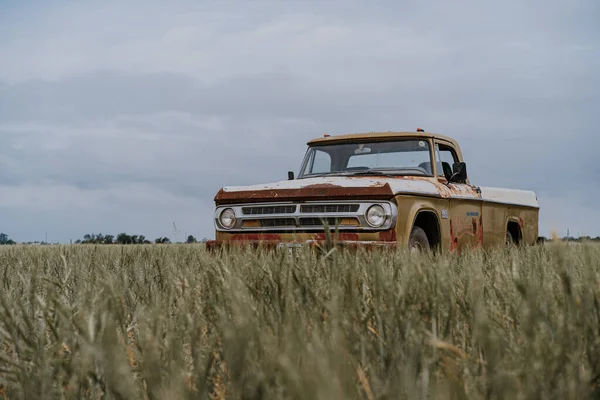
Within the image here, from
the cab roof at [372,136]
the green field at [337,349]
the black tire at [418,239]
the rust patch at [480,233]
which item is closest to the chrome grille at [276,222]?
the black tire at [418,239]

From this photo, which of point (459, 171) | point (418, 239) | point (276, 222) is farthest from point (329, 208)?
point (459, 171)

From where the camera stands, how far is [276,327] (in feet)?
7.55

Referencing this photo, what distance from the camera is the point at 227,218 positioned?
7.45 metres

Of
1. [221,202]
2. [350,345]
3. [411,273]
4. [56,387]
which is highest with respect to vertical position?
[221,202]

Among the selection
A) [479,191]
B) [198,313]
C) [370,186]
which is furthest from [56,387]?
[479,191]

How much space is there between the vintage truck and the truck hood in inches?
0.4

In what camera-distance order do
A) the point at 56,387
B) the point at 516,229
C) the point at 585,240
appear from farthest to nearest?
1. the point at 516,229
2. the point at 585,240
3. the point at 56,387

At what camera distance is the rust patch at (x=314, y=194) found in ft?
21.5

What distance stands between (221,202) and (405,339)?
5.57m

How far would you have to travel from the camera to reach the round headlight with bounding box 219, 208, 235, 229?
7.41 meters

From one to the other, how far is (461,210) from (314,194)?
2.46 metres

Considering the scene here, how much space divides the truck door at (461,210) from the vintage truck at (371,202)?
13 mm

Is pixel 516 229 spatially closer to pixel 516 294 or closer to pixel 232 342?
pixel 516 294

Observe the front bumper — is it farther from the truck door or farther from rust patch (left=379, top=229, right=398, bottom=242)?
the truck door
